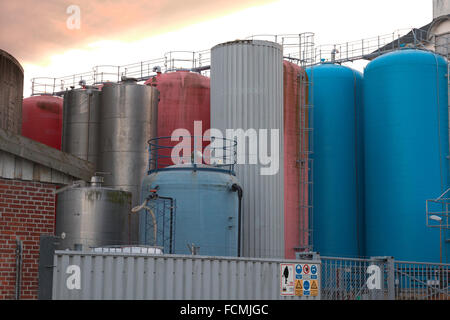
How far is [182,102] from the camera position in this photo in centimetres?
3691

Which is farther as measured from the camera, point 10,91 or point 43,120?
point 43,120

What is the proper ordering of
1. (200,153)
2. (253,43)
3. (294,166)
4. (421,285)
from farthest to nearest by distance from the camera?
(294,166) < (253,43) < (200,153) < (421,285)

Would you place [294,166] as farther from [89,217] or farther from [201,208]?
[89,217]

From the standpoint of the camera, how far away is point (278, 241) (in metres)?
31.1

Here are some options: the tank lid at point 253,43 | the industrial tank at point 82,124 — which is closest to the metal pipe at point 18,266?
the tank lid at point 253,43

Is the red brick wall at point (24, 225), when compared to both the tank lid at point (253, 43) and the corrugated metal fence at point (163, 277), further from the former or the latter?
the tank lid at point (253, 43)

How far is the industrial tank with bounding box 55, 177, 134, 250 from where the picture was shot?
26297 mm

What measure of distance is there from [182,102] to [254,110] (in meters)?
6.15

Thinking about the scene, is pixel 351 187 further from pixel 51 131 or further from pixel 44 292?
pixel 44 292

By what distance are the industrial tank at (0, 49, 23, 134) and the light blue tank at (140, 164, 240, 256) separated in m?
5.77

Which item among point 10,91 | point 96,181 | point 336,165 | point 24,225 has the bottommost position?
point 24,225

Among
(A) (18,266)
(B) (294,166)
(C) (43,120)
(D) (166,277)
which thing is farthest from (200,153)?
(C) (43,120)
